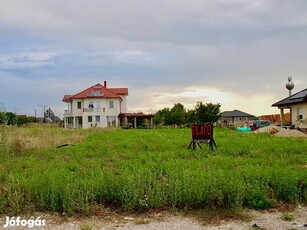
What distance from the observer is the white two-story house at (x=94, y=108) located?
43000 millimetres

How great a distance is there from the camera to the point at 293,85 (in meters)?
27.1

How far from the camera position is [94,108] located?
42.9 m

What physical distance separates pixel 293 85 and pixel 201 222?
2611 centimetres

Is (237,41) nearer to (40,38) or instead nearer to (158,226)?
(40,38)

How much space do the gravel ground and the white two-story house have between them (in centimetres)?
3840

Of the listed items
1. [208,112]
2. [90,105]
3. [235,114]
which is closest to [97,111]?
[90,105]

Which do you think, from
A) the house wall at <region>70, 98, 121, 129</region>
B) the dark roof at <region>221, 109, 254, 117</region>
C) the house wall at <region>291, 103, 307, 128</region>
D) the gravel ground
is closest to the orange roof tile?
the house wall at <region>70, 98, 121, 129</region>

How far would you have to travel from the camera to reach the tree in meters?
36.5

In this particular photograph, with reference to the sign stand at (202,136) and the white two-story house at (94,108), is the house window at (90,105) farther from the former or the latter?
the sign stand at (202,136)

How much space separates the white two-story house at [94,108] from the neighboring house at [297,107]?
77.9ft

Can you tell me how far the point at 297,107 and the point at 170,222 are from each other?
896 inches

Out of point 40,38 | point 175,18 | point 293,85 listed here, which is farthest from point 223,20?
point 293,85

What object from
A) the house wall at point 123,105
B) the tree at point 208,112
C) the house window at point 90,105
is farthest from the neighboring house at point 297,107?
the house wall at point 123,105

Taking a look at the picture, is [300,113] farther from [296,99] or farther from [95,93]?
[95,93]
